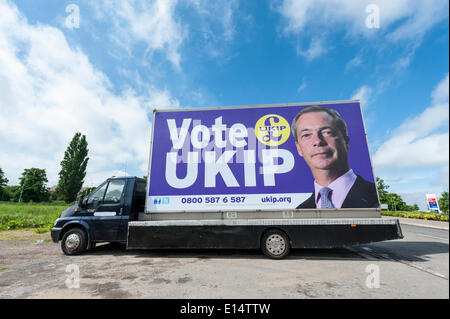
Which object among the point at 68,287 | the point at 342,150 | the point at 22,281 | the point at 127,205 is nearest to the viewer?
the point at 68,287

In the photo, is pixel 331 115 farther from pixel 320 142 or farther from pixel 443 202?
pixel 443 202

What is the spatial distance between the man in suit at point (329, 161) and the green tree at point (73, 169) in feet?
166

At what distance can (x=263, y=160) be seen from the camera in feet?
18.2

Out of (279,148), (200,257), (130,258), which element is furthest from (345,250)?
(130,258)

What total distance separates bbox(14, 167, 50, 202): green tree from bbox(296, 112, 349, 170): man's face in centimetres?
7863

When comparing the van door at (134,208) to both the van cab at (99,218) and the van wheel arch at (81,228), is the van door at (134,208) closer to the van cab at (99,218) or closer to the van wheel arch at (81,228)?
the van cab at (99,218)

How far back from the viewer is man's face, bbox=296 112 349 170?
17.7 ft

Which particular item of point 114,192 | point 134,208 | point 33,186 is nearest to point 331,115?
point 134,208

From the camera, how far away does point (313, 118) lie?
5.73 metres

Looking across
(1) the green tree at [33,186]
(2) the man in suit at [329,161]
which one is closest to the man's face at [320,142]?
(2) the man in suit at [329,161]

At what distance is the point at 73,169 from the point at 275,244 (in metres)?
51.6
